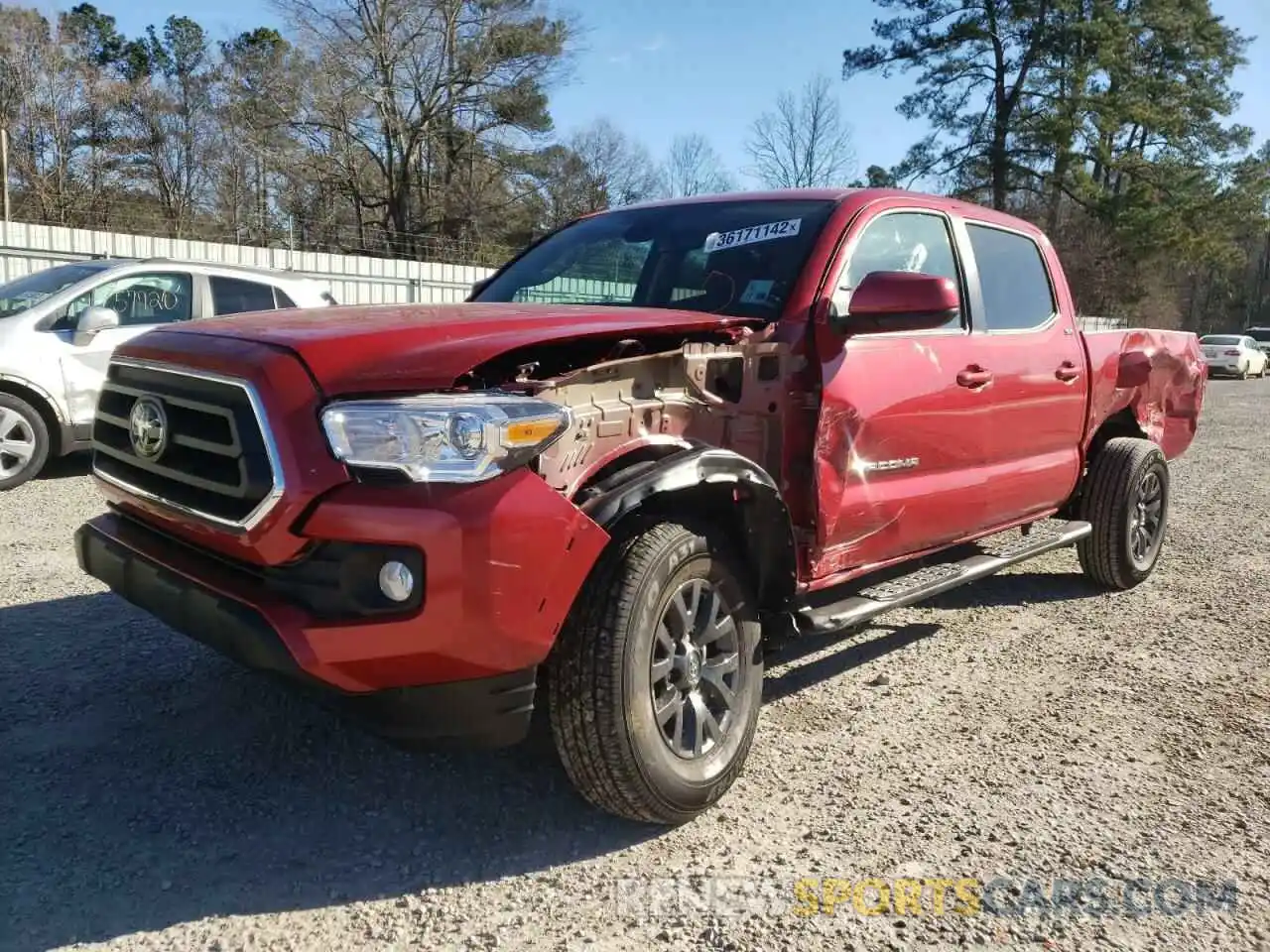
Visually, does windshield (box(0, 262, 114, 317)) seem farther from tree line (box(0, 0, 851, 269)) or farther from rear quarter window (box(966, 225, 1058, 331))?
tree line (box(0, 0, 851, 269))

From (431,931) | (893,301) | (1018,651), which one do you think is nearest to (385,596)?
(431,931)

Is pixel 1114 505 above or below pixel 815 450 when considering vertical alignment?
below

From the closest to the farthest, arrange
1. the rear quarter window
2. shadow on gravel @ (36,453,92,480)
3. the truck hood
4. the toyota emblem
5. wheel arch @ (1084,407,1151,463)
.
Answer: the truck hood
the toyota emblem
the rear quarter window
wheel arch @ (1084,407,1151,463)
shadow on gravel @ (36,453,92,480)

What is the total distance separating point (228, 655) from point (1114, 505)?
178 inches

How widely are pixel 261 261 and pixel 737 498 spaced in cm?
1828

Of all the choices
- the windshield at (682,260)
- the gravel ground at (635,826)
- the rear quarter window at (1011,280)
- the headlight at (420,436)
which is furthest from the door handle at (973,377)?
the headlight at (420,436)

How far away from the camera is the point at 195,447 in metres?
2.55

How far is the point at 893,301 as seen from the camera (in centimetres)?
316

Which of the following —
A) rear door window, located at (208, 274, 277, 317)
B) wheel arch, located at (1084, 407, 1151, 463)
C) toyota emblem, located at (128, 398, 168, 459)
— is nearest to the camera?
toyota emblem, located at (128, 398, 168, 459)

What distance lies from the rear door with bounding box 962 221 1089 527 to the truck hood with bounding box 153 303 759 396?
1.74 meters

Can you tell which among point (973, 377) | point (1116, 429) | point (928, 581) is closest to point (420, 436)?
point (928, 581)

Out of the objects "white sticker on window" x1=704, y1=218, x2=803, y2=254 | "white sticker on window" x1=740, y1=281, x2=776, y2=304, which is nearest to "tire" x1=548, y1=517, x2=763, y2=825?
"white sticker on window" x1=740, y1=281, x2=776, y2=304

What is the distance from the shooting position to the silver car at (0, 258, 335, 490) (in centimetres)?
702

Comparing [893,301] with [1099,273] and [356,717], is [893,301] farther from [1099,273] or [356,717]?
[1099,273]
